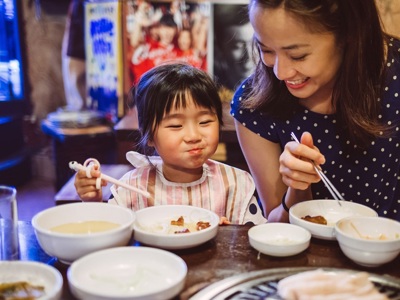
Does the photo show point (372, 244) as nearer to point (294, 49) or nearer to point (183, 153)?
point (294, 49)

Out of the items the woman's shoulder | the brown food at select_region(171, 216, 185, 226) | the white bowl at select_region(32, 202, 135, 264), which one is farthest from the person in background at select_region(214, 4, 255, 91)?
the white bowl at select_region(32, 202, 135, 264)

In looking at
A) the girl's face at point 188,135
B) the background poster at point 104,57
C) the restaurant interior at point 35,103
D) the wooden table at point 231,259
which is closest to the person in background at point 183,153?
the girl's face at point 188,135

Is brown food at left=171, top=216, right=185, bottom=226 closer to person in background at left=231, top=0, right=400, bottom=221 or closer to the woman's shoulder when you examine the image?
person in background at left=231, top=0, right=400, bottom=221

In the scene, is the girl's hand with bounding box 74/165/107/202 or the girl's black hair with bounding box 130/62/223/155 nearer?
the girl's hand with bounding box 74/165/107/202

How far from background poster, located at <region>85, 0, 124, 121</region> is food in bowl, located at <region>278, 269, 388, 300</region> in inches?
160

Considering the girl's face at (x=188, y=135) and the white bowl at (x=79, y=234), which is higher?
the girl's face at (x=188, y=135)

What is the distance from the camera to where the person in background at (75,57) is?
5301 millimetres

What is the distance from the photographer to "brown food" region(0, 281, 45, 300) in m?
1.13

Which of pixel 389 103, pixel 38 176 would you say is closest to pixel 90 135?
pixel 38 176

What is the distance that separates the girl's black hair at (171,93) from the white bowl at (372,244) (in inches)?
32.0

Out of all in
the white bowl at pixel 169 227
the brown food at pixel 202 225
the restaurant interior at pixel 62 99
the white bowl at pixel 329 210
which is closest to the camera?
the white bowl at pixel 169 227

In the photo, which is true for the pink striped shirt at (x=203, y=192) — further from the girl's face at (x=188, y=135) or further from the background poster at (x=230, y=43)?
the background poster at (x=230, y=43)

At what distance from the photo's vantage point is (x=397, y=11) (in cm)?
326

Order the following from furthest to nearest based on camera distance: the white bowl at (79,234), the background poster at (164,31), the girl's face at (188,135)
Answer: the background poster at (164,31) < the girl's face at (188,135) < the white bowl at (79,234)
